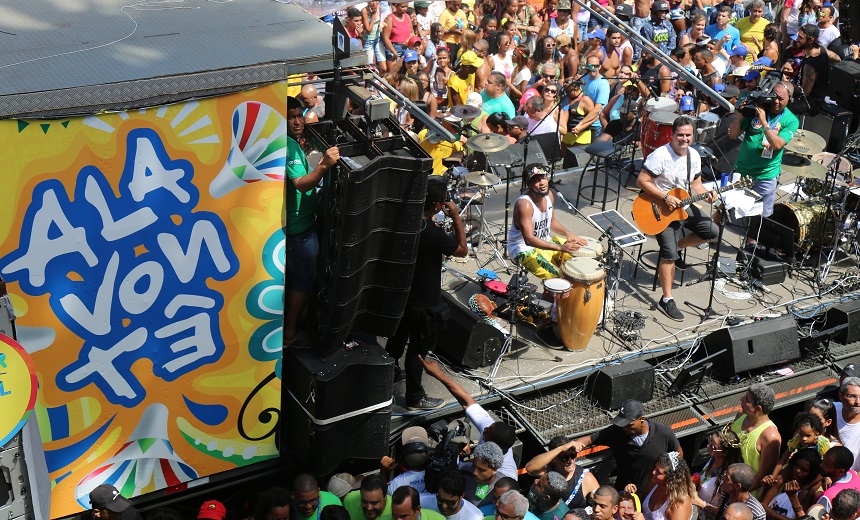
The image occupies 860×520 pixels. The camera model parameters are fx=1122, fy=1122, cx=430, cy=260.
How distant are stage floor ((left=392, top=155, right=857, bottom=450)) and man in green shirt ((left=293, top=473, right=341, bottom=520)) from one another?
134 centimetres

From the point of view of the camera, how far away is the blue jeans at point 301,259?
752 centimetres

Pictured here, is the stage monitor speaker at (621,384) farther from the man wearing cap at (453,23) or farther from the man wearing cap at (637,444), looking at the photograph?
the man wearing cap at (453,23)

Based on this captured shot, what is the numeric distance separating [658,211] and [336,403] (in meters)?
4.06

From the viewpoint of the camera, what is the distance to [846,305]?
10258 millimetres

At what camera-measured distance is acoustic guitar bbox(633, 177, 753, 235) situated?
10.2 meters

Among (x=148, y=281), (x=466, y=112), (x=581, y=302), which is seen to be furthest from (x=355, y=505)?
(x=466, y=112)

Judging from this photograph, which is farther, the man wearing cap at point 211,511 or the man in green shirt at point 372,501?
the man wearing cap at point 211,511

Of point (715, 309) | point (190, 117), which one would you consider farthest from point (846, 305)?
point (190, 117)

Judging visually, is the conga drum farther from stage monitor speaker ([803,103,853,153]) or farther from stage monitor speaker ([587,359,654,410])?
stage monitor speaker ([803,103,853,153])

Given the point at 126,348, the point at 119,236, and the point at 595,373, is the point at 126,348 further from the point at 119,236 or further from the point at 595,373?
the point at 595,373

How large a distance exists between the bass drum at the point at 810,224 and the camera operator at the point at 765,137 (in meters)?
0.23

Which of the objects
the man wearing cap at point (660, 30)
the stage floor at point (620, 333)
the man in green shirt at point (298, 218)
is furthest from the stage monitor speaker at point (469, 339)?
the man wearing cap at point (660, 30)

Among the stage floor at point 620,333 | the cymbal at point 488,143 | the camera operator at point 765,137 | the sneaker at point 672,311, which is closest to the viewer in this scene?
the stage floor at point 620,333

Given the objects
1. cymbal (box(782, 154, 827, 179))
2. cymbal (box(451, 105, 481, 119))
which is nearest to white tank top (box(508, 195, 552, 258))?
cymbal (box(451, 105, 481, 119))
